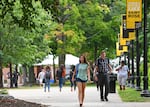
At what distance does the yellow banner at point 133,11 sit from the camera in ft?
75.8

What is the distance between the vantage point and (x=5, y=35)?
44469mm

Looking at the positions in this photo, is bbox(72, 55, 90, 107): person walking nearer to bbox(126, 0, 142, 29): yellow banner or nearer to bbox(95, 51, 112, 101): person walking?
bbox(95, 51, 112, 101): person walking

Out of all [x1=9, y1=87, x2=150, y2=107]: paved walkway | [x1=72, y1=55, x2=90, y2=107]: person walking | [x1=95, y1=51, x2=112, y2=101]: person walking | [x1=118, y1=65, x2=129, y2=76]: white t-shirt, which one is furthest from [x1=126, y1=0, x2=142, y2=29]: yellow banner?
[x1=72, y1=55, x2=90, y2=107]: person walking

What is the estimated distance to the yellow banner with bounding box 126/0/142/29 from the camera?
75.8 ft

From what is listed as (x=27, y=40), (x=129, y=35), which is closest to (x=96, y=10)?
(x=27, y=40)

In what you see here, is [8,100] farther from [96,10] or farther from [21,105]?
[96,10]

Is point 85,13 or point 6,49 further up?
point 85,13

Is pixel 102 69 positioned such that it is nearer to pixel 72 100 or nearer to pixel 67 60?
pixel 72 100

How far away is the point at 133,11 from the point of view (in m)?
23.9

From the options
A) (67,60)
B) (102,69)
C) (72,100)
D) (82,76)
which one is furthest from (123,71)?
(67,60)

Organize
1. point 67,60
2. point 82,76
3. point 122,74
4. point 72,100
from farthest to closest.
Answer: point 67,60 → point 122,74 → point 72,100 → point 82,76

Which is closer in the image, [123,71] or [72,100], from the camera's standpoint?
[72,100]

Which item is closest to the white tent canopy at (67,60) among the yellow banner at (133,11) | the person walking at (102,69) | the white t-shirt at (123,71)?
the white t-shirt at (123,71)

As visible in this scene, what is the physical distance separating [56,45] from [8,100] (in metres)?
39.4
